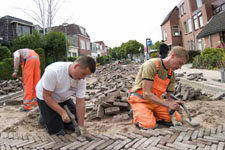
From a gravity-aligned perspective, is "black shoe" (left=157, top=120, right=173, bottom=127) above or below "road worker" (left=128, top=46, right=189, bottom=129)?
below

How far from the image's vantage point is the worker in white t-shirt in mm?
2262

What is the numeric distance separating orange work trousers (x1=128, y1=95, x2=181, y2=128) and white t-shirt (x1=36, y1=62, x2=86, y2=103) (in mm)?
970

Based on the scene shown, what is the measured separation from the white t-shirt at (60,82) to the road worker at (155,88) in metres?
0.98

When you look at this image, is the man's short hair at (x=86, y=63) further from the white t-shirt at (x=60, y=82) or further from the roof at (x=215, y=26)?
the roof at (x=215, y=26)

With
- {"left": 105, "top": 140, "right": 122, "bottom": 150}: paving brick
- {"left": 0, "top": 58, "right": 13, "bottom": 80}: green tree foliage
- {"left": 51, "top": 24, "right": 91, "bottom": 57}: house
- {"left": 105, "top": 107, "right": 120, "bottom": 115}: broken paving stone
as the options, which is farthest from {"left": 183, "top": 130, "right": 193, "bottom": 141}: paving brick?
{"left": 51, "top": 24, "right": 91, "bottom": 57}: house

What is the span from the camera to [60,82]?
2.46 meters

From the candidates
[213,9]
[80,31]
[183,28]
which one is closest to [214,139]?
[213,9]

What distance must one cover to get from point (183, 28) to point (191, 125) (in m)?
24.7

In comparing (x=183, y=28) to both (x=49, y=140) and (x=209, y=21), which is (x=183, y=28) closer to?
(x=209, y=21)

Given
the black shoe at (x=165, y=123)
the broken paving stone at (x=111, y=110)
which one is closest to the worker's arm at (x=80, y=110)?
the broken paving stone at (x=111, y=110)

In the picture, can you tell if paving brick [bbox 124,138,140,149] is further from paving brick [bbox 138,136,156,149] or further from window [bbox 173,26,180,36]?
window [bbox 173,26,180,36]

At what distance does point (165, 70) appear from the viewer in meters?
2.84

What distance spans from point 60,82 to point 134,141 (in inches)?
52.4

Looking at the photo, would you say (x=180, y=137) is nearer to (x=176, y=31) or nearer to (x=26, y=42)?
(x=26, y=42)
